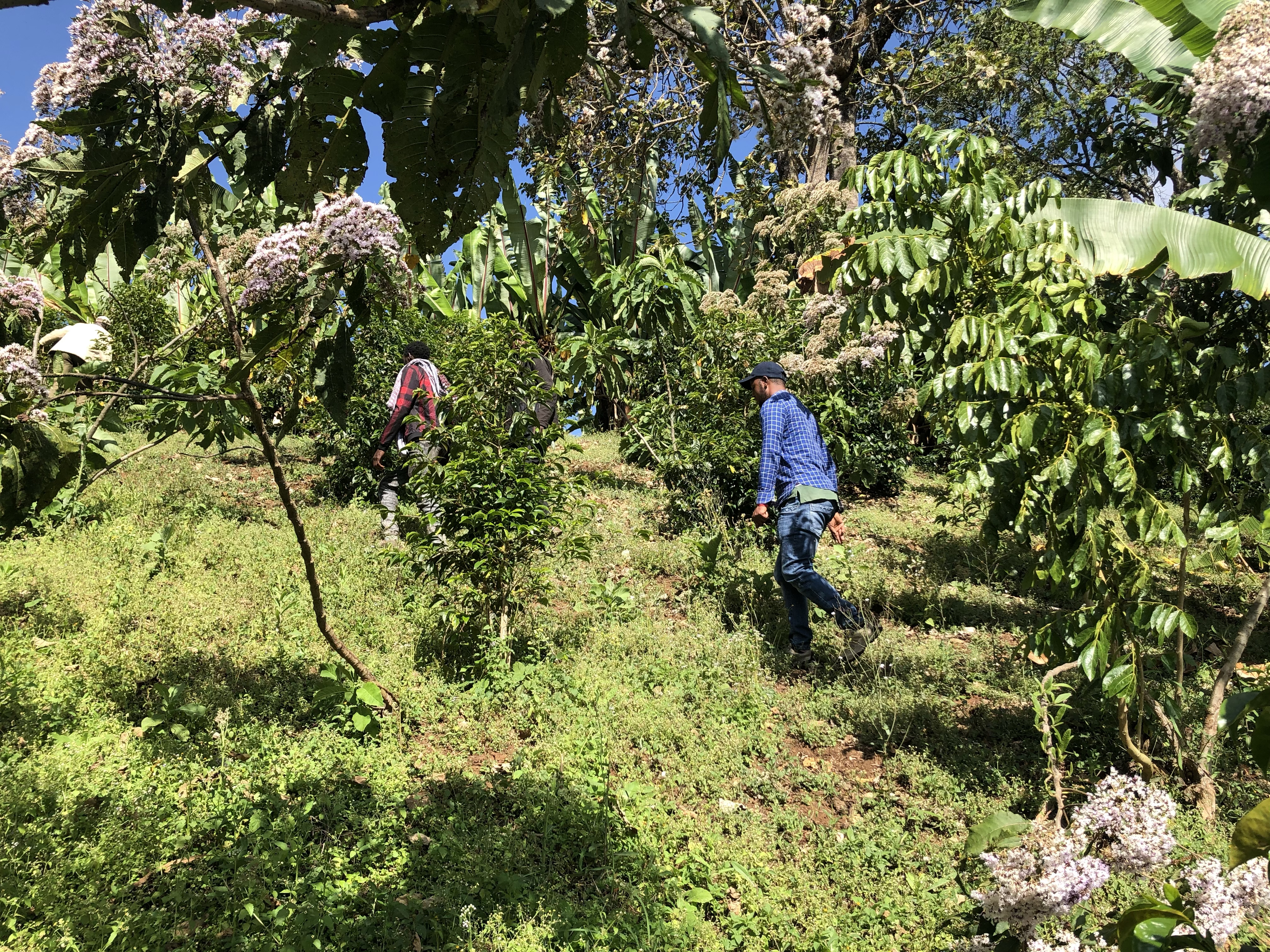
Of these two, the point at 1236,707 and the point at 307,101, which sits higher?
the point at 307,101

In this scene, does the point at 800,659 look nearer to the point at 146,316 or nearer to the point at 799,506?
the point at 799,506

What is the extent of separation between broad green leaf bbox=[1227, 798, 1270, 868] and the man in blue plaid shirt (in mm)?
3828

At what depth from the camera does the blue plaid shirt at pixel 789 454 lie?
5129 millimetres

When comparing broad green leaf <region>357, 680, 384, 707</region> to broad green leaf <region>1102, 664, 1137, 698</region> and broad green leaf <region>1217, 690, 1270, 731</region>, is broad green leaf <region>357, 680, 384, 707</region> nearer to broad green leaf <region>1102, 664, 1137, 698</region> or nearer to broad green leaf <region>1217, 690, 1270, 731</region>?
broad green leaf <region>1102, 664, 1137, 698</region>

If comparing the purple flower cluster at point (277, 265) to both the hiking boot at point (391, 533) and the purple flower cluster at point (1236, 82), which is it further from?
the hiking boot at point (391, 533)

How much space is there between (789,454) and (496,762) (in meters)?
2.56

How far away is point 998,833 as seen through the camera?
7.27 feet

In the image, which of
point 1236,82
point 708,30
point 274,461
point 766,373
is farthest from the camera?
point 766,373

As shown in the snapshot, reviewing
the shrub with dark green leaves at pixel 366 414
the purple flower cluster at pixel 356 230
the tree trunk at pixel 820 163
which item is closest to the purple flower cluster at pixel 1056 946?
the purple flower cluster at pixel 356 230

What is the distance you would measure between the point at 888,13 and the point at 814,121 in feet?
45.9

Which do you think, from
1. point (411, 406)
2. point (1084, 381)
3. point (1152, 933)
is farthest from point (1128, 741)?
point (411, 406)

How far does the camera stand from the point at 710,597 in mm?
6023

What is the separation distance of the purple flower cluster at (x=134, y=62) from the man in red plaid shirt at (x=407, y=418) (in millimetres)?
3506

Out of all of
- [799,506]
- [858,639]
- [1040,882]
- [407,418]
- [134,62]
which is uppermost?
[134,62]
